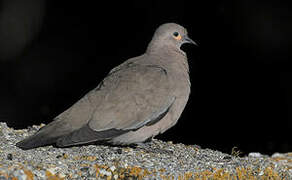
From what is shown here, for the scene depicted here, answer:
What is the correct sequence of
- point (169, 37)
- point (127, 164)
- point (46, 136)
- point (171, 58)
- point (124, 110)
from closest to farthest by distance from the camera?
1. point (127, 164)
2. point (46, 136)
3. point (124, 110)
4. point (171, 58)
5. point (169, 37)

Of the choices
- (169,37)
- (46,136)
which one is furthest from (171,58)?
(46,136)

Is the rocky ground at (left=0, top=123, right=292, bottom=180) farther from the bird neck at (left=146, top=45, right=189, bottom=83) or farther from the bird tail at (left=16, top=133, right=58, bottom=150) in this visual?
the bird neck at (left=146, top=45, right=189, bottom=83)

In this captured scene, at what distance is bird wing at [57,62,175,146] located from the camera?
18.6 feet

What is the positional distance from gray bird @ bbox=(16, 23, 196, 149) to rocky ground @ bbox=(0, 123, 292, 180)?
131 millimetres

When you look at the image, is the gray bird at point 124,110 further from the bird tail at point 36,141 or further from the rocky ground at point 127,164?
the rocky ground at point 127,164

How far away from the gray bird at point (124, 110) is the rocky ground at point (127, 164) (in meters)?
0.13

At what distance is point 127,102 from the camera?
584 centimetres

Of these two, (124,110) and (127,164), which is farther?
(124,110)

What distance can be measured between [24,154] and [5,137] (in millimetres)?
839

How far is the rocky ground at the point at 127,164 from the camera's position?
15.5ft

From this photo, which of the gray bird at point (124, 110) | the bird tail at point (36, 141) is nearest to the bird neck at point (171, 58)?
the gray bird at point (124, 110)

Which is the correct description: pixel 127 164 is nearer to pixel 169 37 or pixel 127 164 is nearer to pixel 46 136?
pixel 46 136

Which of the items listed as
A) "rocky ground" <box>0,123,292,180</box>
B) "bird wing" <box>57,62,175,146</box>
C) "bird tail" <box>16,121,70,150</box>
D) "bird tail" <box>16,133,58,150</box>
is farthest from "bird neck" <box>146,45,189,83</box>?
"bird tail" <box>16,133,58,150</box>

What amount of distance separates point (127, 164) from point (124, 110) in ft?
2.94
